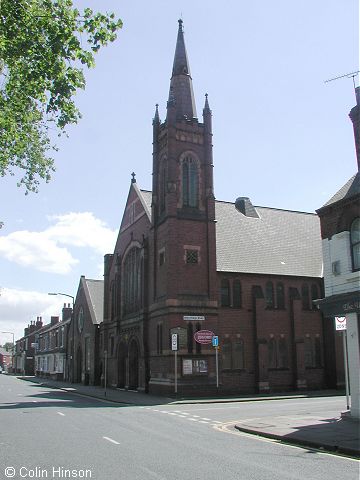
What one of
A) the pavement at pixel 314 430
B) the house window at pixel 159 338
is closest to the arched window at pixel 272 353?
the house window at pixel 159 338

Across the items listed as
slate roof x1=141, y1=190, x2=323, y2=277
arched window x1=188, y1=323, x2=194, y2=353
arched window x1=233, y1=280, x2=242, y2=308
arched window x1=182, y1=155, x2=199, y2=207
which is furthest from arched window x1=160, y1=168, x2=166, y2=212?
arched window x1=188, y1=323, x2=194, y2=353

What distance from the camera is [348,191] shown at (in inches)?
760

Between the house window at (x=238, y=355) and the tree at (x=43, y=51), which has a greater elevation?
the tree at (x=43, y=51)

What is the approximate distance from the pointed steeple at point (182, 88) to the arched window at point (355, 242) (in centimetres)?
2218

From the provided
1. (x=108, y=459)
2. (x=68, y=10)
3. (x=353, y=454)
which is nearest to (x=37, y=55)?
(x=68, y=10)

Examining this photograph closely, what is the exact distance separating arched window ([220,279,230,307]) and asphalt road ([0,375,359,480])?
17038 millimetres

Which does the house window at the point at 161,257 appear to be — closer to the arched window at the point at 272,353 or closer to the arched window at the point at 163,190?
the arched window at the point at 163,190

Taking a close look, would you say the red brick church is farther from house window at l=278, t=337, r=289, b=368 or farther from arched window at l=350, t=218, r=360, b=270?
arched window at l=350, t=218, r=360, b=270

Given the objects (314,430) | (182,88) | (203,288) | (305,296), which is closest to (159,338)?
(203,288)

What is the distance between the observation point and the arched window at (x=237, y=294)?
36562mm

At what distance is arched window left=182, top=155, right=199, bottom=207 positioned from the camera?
121ft

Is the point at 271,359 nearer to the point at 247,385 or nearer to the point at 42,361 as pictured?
the point at 247,385

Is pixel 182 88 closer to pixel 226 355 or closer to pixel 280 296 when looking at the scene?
pixel 280 296

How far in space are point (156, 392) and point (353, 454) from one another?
2387cm
